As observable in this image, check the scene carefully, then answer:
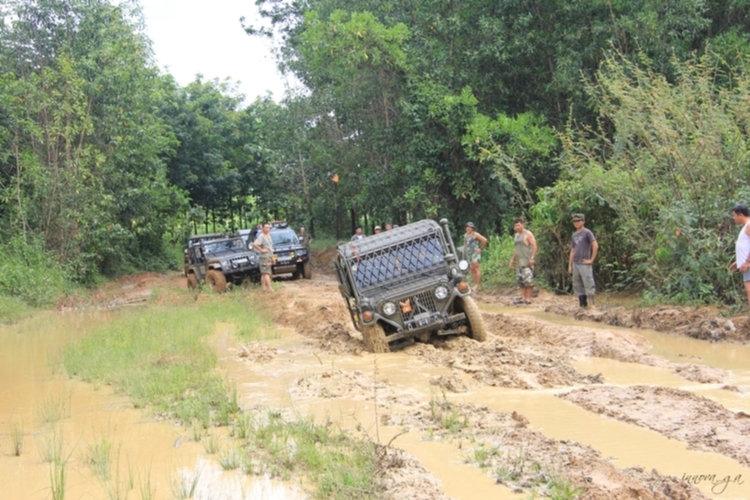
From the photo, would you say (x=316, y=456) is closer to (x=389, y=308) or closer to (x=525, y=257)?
(x=389, y=308)

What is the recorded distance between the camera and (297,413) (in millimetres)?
6750

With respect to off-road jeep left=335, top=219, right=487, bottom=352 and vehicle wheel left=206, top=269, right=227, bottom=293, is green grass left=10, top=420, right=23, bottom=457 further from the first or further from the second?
vehicle wheel left=206, top=269, right=227, bottom=293

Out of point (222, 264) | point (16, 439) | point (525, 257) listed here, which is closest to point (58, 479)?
point (16, 439)

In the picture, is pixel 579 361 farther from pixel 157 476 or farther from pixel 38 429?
pixel 38 429

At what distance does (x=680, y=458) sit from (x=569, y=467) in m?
0.84

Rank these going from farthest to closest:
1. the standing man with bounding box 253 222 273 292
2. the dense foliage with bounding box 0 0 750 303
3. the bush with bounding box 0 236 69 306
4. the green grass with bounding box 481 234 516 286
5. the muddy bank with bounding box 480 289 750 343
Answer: the bush with bounding box 0 236 69 306 → the green grass with bounding box 481 234 516 286 → the standing man with bounding box 253 222 273 292 → the dense foliage with bounding box 0 0 750 303 → the muddy bank with bounding box 480 289 750 343

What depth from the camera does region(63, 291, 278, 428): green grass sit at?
7.60 metres

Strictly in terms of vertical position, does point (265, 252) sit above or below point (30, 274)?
above

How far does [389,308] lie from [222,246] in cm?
1227

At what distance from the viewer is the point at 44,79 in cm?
2258

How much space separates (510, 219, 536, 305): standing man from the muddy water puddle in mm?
8524

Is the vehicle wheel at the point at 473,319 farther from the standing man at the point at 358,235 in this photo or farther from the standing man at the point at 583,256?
the standing man at the point at 583,256

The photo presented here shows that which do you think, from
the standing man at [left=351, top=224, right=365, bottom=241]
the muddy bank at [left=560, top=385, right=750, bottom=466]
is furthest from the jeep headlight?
the muddy bank at [left=560, top=385, right=750, bottom=466]

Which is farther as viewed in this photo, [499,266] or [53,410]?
[499,266]
